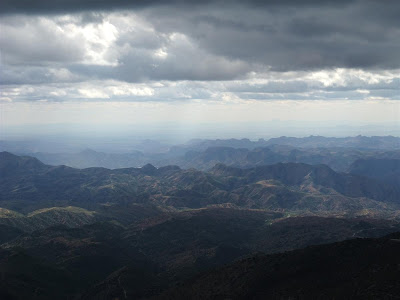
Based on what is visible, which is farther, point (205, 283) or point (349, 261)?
point (205, 283)

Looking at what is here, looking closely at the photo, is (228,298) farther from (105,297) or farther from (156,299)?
(105,297)

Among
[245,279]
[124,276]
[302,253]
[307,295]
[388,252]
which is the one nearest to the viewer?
[307,295]

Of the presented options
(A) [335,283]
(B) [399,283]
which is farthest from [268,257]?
(B) [399,283]

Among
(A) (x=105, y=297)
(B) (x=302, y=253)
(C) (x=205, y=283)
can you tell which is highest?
(B) (x=302, y=253)

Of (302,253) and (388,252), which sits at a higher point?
(388,252)

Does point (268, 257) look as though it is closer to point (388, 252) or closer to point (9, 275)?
point (388, 252)

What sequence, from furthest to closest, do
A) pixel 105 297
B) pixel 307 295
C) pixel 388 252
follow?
1. pixel 105 297
2. pixel 388 252
3. pixel 307 295

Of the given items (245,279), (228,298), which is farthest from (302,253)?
(228,298)
